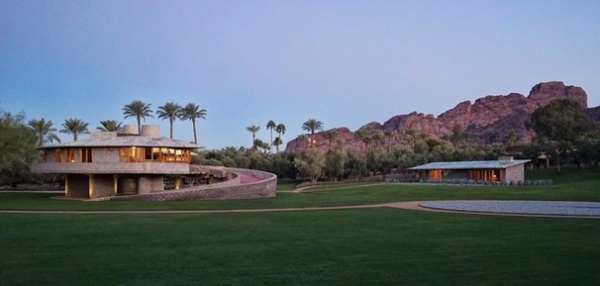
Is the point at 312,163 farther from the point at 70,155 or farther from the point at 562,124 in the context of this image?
the point at 562,124

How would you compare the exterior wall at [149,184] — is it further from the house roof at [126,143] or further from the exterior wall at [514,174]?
the exterior wall at [514,174]

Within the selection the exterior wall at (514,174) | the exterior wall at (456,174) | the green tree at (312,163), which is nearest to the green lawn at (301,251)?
the exterior wall at (514,174)

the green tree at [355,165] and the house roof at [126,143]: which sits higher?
the house roof at [126,143]

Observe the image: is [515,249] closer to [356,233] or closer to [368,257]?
→ [368,257]

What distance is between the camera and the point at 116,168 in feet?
167

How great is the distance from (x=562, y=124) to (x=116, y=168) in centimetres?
7906

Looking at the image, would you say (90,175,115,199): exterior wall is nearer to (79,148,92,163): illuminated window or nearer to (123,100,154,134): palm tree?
(79,148,92,163): illuminated window

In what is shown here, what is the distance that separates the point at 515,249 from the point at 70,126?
91.4 metres

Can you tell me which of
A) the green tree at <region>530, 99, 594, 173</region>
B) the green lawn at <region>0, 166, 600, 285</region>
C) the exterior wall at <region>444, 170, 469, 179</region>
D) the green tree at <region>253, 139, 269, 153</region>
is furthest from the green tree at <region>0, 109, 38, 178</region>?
the green tree at <region>253, 139, 269, 153</region>

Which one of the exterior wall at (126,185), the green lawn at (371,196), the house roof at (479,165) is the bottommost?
the green lawn at (371,196)

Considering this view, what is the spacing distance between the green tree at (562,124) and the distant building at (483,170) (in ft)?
66.4

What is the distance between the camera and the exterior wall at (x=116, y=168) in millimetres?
50781

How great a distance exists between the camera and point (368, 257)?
51.7 feet

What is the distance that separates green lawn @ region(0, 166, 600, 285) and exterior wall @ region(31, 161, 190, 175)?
75.2ft
